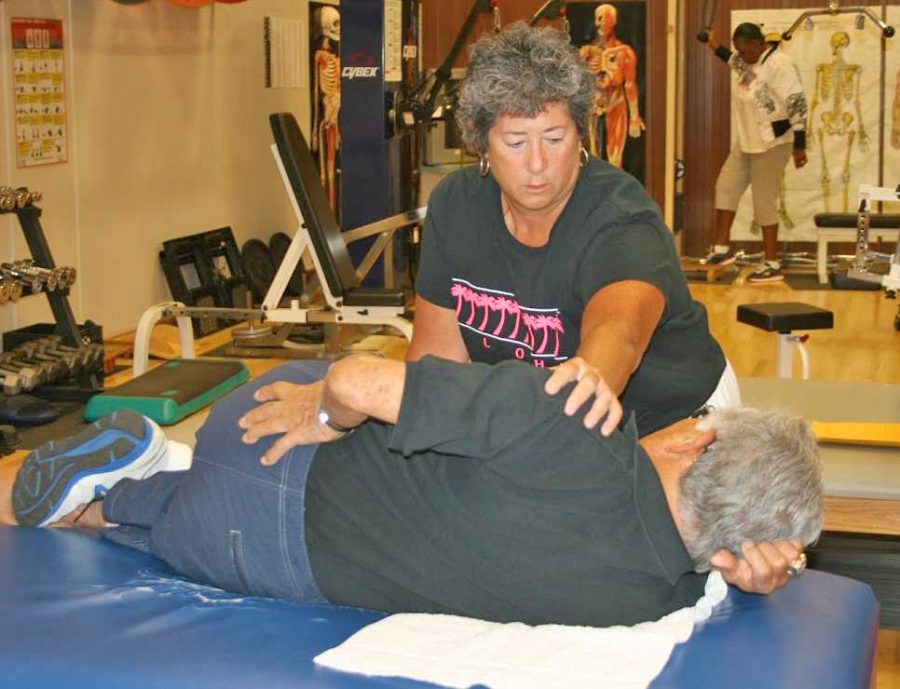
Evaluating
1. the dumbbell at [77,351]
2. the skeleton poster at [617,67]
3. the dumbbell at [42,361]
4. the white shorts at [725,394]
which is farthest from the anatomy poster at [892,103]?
the white shorts at [725,394]

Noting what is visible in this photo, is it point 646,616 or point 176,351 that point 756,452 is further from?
point 176,351

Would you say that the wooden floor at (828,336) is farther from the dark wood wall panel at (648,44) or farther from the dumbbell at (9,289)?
the dumbbell at (9,289)

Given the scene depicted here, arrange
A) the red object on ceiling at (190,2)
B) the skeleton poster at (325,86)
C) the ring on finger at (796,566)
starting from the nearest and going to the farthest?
the ring on finger at (796,566) < the red object on ceiling at (190,2) < the skeleton poster at (325,86)

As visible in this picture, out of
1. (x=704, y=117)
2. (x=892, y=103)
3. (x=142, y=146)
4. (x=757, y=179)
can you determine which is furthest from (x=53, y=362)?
(x=892, y=103)

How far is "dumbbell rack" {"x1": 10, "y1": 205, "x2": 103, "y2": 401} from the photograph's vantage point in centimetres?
422

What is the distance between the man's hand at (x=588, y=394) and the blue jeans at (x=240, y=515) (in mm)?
382

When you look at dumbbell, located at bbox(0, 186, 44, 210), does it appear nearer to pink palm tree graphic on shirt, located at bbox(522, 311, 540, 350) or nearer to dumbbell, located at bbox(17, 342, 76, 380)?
dumbbell, located at bbox(17, 342, 76, 380)

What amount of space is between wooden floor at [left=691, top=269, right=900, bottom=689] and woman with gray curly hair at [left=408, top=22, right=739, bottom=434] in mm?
2970

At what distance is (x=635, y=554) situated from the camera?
1.69 m

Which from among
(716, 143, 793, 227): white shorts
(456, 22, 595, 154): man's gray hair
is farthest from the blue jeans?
(716, 143, 793, 227): white shorts

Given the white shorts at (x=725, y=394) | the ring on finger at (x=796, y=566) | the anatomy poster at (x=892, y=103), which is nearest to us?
the ring on finger at (x=796, y=566)

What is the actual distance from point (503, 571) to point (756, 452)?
347 mm

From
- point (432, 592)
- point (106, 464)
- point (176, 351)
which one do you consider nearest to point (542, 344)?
point (432, 592)

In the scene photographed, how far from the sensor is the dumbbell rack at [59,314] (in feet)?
13.8
